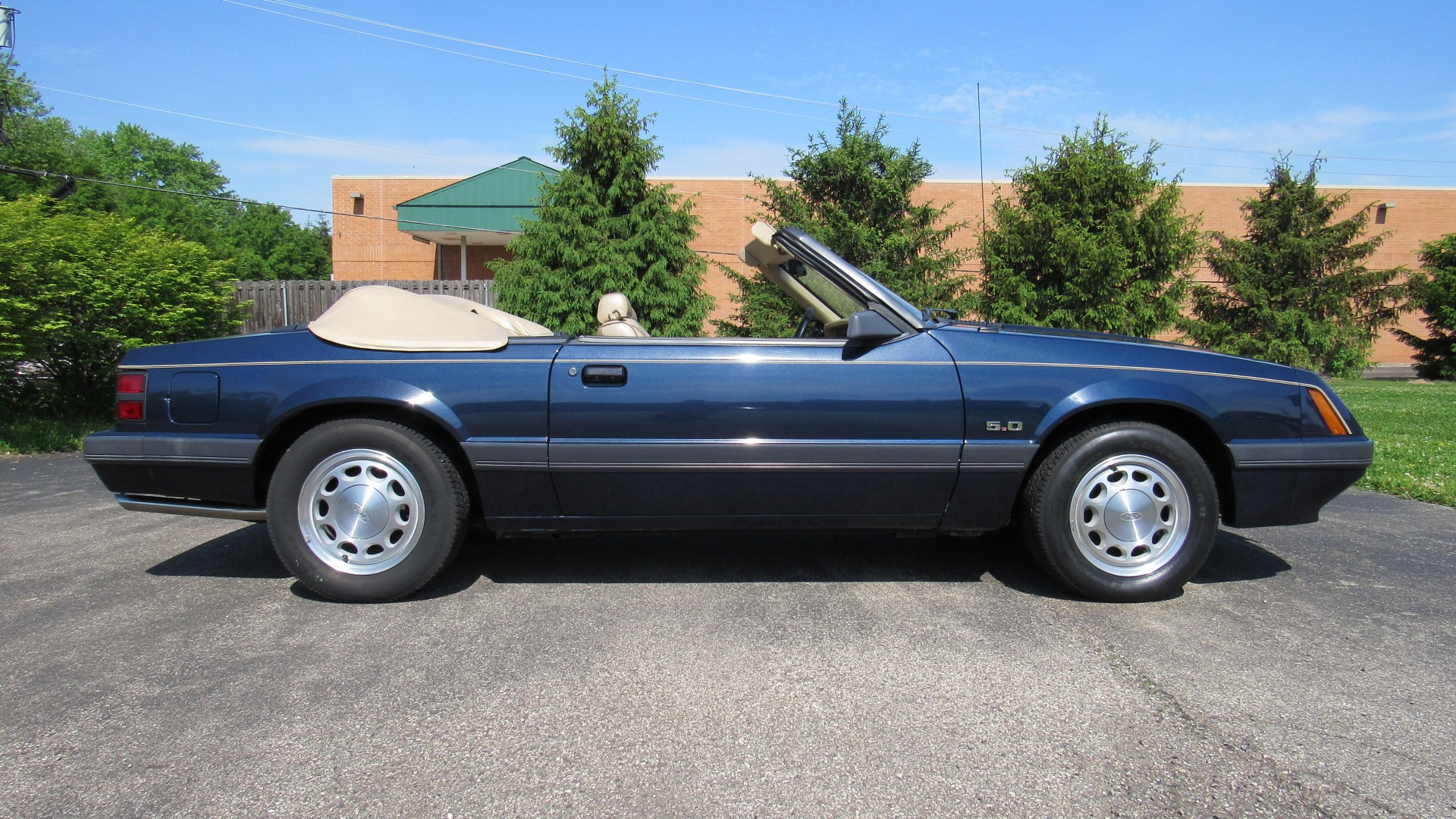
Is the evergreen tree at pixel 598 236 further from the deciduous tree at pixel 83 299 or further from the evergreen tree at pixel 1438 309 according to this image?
the evergreen tree at pixel 1438 309

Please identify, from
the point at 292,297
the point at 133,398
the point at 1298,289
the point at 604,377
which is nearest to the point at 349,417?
the point at 133,398

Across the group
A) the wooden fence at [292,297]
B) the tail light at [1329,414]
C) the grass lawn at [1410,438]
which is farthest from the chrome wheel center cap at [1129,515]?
the wooden fence at [292,297]

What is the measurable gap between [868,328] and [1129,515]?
4.28 feet

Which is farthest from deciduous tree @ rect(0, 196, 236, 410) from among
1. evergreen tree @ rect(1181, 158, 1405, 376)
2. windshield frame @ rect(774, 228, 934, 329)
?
evergreen tree @ rect(1181, 158, 1405, 376)

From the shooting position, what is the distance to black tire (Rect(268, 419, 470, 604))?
10.7ft

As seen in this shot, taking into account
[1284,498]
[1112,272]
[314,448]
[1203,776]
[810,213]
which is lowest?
[1203,776]

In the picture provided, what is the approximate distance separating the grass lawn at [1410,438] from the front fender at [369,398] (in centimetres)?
635

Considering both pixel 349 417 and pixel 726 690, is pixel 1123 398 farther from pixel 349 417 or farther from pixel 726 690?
pixel 349 417

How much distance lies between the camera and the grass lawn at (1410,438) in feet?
19.6

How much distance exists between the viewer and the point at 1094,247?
12.3 meters

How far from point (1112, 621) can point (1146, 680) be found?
57cm

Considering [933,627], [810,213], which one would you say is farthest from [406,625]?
[810,213]

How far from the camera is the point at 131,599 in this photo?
3377 millimetres

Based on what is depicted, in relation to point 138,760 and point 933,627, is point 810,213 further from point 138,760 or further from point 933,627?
point 138,760
